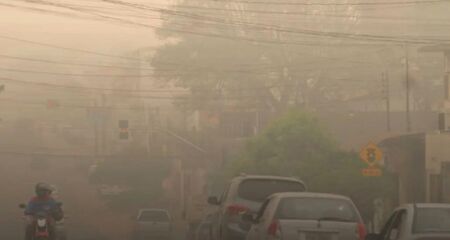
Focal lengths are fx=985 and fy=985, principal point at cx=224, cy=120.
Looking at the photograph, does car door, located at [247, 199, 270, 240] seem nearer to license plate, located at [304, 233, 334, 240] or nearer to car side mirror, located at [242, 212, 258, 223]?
car side mirror, located at [242, 212, 258, 223]

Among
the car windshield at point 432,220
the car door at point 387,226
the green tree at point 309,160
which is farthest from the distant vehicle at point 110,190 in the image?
the car windshield at point 432,220

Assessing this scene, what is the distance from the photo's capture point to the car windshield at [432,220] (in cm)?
1244

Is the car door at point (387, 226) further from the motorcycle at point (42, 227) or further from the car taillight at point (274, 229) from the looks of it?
the motorcycle at point (42, 227)

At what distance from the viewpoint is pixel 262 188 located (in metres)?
20.7

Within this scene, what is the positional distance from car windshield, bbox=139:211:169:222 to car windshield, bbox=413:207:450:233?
99.7 ft

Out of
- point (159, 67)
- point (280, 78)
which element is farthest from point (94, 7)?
point (280, 78)

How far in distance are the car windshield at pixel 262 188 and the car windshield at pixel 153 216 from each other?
72.8 ft

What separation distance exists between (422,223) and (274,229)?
133 inches

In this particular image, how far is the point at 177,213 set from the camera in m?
62.0

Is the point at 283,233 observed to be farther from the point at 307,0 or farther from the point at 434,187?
the point at 307,0

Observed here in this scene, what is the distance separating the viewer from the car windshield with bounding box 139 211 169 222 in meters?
42.9

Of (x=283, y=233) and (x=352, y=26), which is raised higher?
(x=352, y=26)

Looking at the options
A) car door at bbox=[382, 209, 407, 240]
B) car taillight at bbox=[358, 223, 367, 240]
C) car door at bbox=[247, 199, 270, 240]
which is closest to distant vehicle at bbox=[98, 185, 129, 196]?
car door at bbox=[247, 199, 270, 240]

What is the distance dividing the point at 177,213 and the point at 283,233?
155 feet
